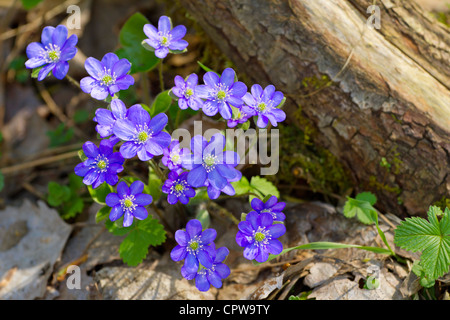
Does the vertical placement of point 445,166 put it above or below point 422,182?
above

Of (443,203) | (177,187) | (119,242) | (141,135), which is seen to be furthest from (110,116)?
(443,203)

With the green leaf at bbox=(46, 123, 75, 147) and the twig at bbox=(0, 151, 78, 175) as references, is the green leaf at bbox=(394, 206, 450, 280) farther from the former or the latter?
the green leaf at bbox=(46, 123, 75, 147)

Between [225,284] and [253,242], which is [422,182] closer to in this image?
[253,242]

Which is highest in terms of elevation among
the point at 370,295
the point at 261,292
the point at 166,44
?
the point at 166,44

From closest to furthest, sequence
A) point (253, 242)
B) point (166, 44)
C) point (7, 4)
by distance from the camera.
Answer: point (253, 242) < point (166, 44) < point (7, 4)

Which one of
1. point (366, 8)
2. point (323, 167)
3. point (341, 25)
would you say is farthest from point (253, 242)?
point (366, 8)

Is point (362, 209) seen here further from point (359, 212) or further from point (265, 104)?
point (265, 104)
